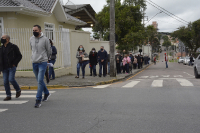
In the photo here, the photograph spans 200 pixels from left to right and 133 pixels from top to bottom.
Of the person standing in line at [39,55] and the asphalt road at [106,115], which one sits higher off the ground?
the person standing in line at [39,55]

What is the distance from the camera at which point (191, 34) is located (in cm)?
5281

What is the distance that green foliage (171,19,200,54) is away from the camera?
170 ft

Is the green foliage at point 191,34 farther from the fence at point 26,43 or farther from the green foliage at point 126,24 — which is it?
the fence at point 26,43

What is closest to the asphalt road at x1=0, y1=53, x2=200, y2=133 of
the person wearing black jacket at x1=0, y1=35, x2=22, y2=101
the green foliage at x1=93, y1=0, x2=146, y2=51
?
the person wearing black jacket at x1=0, y1=35, x2=22, y2=101

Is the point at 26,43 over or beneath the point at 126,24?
beneath

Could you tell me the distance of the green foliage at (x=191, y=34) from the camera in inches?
2040

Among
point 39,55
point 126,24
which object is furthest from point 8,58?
point 126,24

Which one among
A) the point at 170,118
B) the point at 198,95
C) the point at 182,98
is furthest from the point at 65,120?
Answer: the point at 198,95

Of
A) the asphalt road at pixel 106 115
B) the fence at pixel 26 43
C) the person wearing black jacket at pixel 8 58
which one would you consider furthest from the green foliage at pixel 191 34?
the person wearing black jacket at pixel 8 58

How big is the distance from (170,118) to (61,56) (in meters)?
10.0

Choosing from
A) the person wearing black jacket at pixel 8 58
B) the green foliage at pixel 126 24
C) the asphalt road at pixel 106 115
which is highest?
the green foliage at pixel 126 24

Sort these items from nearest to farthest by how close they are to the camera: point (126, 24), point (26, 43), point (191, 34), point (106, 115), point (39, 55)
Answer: point (106, 115) → point (39, 55) → point (26, 43) → point (126, 24) → point (191, 34)

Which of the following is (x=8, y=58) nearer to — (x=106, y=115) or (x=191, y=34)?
(x=106, y=115)

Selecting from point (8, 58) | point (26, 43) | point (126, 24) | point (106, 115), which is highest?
point (126, 24)
